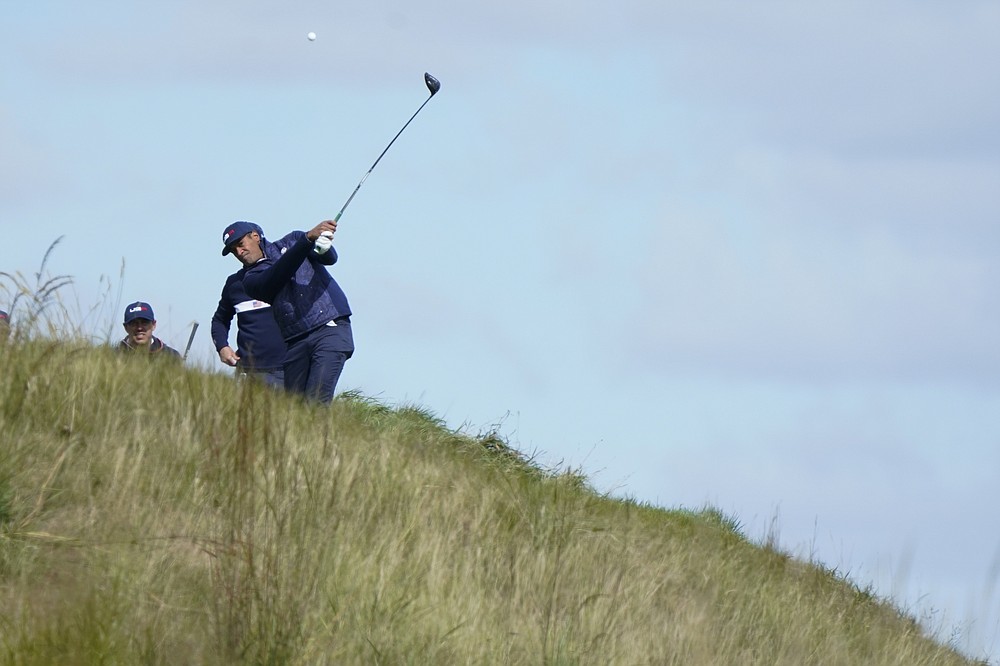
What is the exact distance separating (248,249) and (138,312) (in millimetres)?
1694

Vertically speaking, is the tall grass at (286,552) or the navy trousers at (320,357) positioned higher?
the navy trousers at (320,357)

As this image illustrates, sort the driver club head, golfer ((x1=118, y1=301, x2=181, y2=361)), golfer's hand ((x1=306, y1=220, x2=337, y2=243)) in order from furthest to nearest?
golfer ((x1=118, y1=301, x2=181, y2=361)) → the driver club head → golfer's hand ((x1=306, y1=220, x2=337, y2=243))

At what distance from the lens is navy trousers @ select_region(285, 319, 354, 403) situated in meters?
9.55

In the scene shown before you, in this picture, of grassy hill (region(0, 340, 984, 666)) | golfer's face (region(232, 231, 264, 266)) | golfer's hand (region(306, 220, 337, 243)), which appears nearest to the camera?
grassy hill (region(0, 340, 984, 666))

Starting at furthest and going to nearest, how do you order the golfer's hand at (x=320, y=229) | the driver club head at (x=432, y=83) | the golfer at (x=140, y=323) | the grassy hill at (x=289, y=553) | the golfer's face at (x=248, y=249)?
the golfer at (x=140, y=323)
the driver club head at (x=432, y=83)
the golfer's face at (x=248, y=249)
the golfer's hand at (x=320, y=229)
the grassy hill at (x=289, y=553)

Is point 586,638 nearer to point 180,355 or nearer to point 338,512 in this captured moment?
point 338,512

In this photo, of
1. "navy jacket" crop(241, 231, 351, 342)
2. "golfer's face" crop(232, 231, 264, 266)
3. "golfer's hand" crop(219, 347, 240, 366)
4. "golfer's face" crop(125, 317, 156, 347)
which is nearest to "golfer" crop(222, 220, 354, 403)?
"navy jacket" crop(241, 231, 351, 342)

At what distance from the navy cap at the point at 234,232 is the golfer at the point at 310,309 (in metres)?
0.57

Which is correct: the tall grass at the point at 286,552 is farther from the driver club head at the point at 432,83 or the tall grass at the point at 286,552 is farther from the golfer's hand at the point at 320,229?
the driver club head at the point at 432,83

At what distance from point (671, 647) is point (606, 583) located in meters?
0.61

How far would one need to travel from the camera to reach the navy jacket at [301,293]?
962 centimetres

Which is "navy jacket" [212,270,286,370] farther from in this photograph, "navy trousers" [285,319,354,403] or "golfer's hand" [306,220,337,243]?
"golfer's hand" [306,220,337,243]

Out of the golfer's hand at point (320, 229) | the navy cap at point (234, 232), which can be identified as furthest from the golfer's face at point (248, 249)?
the golfer's hand at point (320, 229)

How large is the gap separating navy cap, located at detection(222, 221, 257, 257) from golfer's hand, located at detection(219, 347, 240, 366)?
131 centimetres
